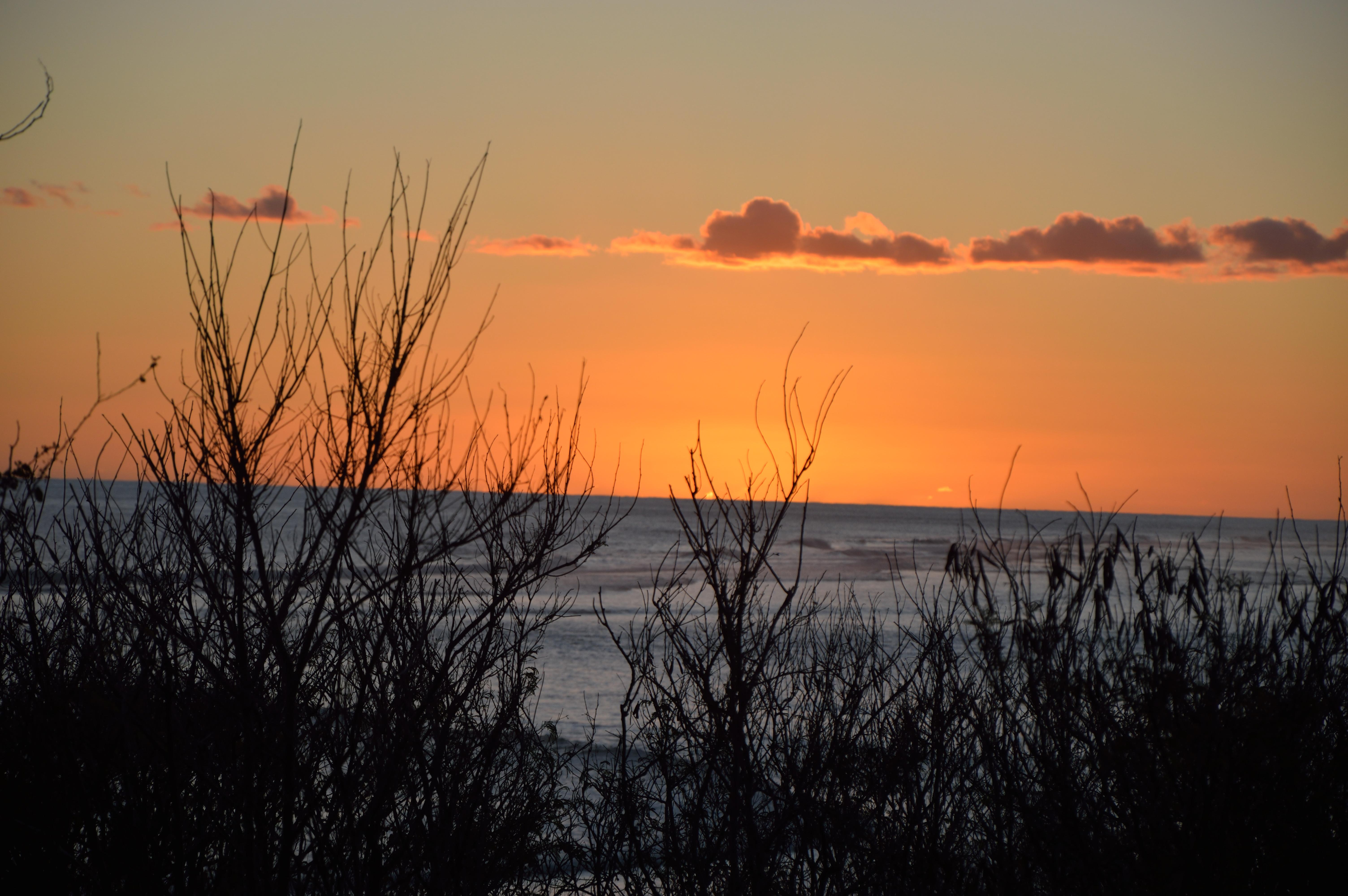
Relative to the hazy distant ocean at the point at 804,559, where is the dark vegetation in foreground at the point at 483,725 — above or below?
above

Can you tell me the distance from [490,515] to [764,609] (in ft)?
96.6

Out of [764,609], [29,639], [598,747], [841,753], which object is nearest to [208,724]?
[841,753]

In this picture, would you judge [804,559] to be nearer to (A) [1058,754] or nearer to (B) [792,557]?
(B) [792,557]

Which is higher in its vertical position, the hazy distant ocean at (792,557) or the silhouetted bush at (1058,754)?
the silhouetted bush at (1058,754)

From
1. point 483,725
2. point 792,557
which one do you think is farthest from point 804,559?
point 483,725

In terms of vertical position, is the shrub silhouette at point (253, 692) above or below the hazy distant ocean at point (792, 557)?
above

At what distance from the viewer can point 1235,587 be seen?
11211mm

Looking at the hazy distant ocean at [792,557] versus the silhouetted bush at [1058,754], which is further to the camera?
the hazy distant ocean at [792,557]

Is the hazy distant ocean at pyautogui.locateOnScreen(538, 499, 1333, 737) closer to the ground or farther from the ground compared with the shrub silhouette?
closer to the ground

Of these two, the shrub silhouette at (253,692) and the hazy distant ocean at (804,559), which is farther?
the hazy distant ocean at (804,559)

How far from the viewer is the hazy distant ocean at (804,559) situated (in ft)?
84.0

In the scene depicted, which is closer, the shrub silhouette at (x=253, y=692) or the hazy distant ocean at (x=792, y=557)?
the shrub silhouette at (x=253, y=692)

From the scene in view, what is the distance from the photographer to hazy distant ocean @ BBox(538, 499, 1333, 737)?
25.6 m

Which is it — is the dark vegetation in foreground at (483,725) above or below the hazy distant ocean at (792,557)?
above
